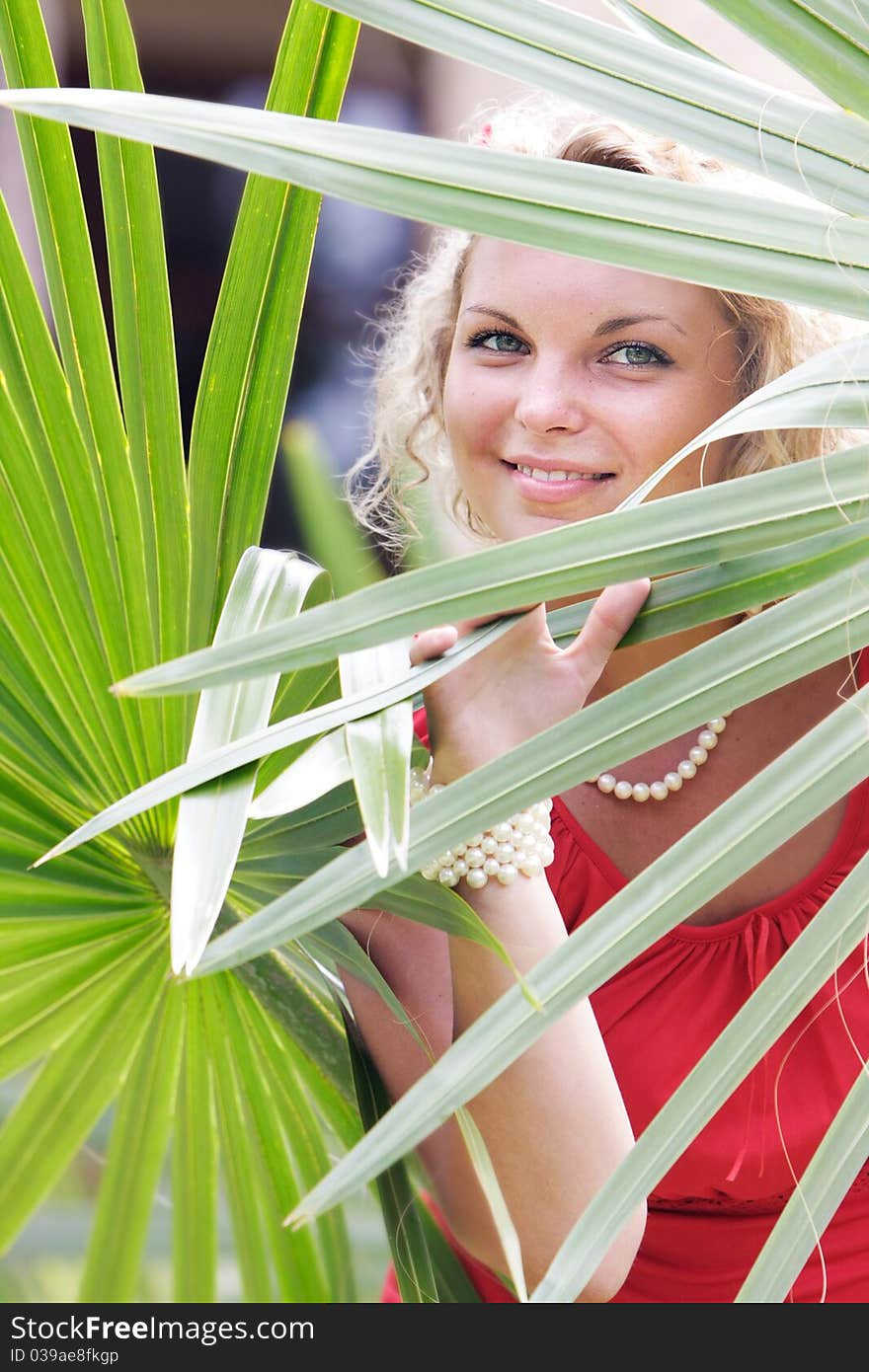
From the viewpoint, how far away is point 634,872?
40.6 inches

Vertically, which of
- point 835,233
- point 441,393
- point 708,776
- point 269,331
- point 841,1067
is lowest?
point 841,1067

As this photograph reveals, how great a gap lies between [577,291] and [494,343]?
0.09 meters

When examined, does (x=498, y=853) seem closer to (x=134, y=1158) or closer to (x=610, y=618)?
(x=610, y=618)

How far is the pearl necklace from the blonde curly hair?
7.6 inches

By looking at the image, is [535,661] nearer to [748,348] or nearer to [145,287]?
[145,287]

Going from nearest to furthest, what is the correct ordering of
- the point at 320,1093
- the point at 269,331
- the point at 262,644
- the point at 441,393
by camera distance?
1. the point at 262,644
2. the point at 269,331
3. the point at 320,1093
4. the point at 441,393

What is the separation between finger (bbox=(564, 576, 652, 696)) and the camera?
2.12 feet

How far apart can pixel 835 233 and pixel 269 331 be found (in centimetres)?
30

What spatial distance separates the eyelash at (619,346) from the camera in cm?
94

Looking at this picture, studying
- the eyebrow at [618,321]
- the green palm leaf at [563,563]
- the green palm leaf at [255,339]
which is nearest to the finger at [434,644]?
the green palm leaf at [563,563]

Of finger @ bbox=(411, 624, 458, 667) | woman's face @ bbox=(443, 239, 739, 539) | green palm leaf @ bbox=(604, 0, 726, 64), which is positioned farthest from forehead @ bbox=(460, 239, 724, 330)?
finger @ bbox=(411, 624, 458, 667)

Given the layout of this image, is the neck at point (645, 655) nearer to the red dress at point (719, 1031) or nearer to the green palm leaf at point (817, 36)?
the red dress at point (719, 1031)

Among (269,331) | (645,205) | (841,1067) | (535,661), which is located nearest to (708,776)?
(841,1067)

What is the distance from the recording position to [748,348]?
3.28 feet
